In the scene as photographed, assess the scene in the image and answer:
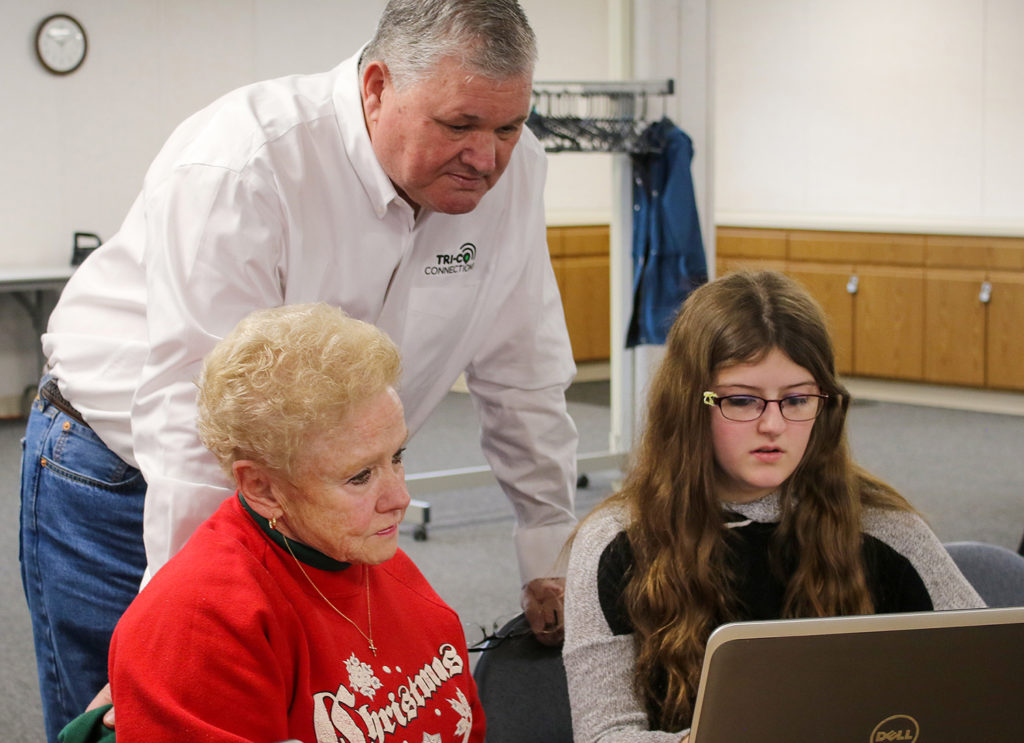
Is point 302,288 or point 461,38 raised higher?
point 461,38

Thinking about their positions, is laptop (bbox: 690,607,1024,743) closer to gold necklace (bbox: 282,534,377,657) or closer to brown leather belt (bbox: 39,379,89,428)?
gold necklace (bbox: 282,534,377,657)

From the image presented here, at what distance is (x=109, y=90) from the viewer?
6.53 meters

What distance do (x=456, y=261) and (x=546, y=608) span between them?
21.1 inches

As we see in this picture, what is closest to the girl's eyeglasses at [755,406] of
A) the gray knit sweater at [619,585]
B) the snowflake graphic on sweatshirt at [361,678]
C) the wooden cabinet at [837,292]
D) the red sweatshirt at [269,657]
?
the gray knit sweater at [619,585]

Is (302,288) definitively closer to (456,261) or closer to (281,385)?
(456,261)

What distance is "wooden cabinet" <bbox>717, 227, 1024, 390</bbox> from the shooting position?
6098 millimetres

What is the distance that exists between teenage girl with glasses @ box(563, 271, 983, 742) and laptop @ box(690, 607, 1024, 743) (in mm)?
450

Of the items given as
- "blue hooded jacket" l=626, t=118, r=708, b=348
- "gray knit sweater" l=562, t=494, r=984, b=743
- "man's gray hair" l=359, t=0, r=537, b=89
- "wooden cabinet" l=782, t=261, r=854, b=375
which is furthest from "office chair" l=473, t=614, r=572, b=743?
"wooden cabinet" l=782, t=261, r=854, b=375

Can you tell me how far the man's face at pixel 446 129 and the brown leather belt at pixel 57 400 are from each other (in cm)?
56

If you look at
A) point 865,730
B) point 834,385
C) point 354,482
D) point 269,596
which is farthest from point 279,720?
point 834,385

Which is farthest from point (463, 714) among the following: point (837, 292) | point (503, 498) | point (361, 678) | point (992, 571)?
point (837, 292)

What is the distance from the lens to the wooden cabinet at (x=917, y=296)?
6.10 m

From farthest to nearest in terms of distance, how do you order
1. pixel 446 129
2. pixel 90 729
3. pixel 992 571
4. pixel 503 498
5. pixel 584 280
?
pixel 584 280
pixel 503 498
pixel 992 571
pixel 446 129
pixel 90 729

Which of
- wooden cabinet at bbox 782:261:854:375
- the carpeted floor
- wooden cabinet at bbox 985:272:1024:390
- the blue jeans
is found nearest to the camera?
the blue jeans
